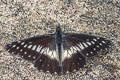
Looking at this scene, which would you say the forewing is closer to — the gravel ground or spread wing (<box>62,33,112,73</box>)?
spread wing (<box>62,33,112,73</box>)

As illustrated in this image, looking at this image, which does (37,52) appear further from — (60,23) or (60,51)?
(60,23)

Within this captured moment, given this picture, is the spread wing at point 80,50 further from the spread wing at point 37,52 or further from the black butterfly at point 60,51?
the spread wing at point 37,52

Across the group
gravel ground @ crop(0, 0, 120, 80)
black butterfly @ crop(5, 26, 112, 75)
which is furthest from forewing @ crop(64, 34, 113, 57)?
gravel ground @ crop(0, 0, 120, 80)

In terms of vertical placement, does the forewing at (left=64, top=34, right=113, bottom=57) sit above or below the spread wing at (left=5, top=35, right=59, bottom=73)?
above

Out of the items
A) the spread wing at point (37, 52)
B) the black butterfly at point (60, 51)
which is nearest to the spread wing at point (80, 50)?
the black butterfly at point (60, 51)

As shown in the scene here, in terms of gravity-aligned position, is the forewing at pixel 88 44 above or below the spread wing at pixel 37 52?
above

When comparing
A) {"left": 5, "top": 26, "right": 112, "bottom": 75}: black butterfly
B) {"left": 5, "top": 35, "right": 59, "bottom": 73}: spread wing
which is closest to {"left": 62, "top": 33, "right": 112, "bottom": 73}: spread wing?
{"left": 5, "top": 26, "right": 112, "bottom": 75}: black butterfly

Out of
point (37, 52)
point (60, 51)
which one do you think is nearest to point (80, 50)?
point (60, 51)

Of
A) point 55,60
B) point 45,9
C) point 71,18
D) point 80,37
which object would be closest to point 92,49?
point 80,37

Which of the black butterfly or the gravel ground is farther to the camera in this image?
the gravel ground
